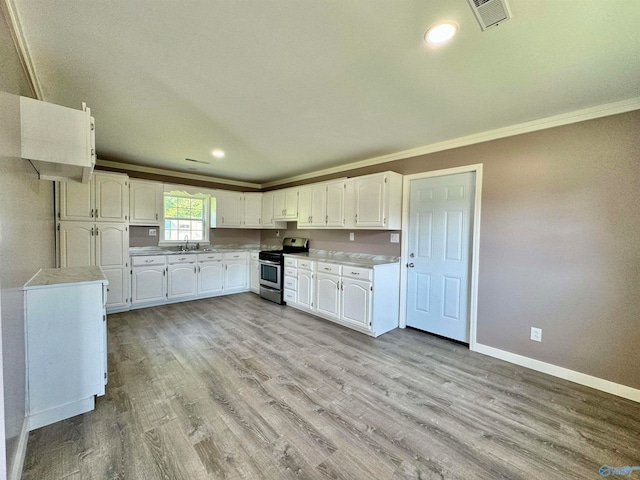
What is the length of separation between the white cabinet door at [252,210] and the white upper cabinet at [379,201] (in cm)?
277

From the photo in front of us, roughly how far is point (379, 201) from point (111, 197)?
403 cm

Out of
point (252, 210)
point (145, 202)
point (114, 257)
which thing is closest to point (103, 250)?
point (114, 257)

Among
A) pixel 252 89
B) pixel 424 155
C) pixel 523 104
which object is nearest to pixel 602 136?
pixel 523 104

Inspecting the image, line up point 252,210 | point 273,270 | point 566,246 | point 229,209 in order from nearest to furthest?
point 566,246 < point 273,270 < point 229,209 < point 252,210

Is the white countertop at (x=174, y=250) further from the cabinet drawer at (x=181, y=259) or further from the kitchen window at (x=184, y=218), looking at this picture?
the kitchen window at (x=184, y=218)

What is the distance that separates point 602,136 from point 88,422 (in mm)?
4658

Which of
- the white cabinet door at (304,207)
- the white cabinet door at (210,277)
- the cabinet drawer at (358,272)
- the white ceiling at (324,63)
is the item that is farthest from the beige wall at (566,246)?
the white cabinet door at (210,277)

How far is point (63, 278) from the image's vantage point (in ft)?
6.65

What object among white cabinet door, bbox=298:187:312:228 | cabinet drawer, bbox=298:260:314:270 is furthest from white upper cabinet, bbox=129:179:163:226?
cabinet drawer, bbox=298:260:314:270

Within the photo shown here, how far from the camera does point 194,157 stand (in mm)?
4035

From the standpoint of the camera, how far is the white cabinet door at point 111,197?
3.86m

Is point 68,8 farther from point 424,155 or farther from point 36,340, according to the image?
point 424,155

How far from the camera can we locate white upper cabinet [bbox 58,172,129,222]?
3.62 metres

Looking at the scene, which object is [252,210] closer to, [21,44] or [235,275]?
[235,275]
